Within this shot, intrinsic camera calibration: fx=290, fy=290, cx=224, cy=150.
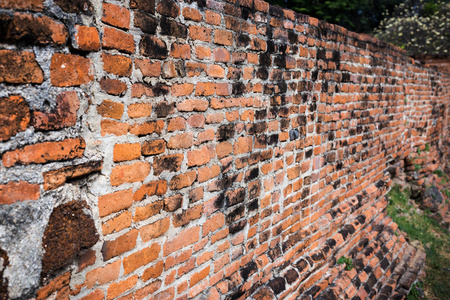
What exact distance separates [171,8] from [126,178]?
0.85 meters

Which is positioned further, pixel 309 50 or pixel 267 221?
pixel 309 50

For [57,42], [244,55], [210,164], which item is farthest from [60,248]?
[244,55]

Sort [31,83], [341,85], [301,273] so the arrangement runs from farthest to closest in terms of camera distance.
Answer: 1. [341,85]
2. [301,273]
3. [31,83]

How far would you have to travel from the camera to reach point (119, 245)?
4.32ft

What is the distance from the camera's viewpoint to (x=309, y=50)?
8.16 ft

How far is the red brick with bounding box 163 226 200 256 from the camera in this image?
5.05ft

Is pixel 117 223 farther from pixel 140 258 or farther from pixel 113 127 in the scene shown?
pixel 113 127

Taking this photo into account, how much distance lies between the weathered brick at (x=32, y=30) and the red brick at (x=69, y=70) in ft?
0.19

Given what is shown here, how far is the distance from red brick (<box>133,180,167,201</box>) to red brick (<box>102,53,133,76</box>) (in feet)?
1.73

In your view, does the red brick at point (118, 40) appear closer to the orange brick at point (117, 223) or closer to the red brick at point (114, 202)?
the red brick at point (114, 202)

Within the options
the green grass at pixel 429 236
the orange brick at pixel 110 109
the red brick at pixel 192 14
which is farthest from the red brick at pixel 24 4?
the green grass at pixel 429 236

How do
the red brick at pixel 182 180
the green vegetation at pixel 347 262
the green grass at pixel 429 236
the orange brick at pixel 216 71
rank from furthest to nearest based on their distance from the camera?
the green grass at pixel 429 236 → the green vegetation at pixel 347 262 → the orange brick at pixel 216 71 → the red brick at pixel 182 180

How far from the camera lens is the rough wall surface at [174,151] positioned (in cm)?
99

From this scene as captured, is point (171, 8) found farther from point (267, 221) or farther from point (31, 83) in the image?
point (267, 221)
